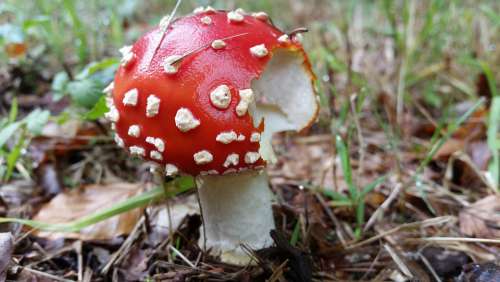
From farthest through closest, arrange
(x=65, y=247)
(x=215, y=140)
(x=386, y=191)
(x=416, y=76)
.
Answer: (x=416, y=76), (x=386, y=191), (x=65, y=247), (x=215, y=140)

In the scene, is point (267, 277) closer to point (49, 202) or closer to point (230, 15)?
point (230, 15)

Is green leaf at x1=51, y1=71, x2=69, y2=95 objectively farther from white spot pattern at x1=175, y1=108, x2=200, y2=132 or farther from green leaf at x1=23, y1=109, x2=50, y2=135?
white spot pattern at x1=175, y1=108, x2=200, y2=132

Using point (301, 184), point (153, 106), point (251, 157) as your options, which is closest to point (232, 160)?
point (251, 157)

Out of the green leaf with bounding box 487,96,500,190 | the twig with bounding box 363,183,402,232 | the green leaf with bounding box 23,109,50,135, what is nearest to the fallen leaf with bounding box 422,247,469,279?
the twig with bounding box 363,183,402,232

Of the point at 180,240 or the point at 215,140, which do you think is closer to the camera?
the point at 215,140

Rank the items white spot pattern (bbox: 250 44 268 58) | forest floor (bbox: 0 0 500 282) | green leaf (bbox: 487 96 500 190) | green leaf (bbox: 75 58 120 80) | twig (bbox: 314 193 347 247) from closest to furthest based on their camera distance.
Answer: white spot pattern (bbox: 250 44 268 58) < forest floor (bbox: 0 0 500 282) < twig (bbox: 314 193 347 247) < green leaf (bbox: 75 58 120 80) < green leaf (bbox: 487 96 500 190)

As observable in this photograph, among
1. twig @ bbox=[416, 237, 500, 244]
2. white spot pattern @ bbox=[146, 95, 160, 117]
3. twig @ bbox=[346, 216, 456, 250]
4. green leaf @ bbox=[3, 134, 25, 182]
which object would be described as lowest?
twig @ bbox=[346, 216, 456, 250]

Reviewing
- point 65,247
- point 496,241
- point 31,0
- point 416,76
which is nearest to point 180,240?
point 65,247
